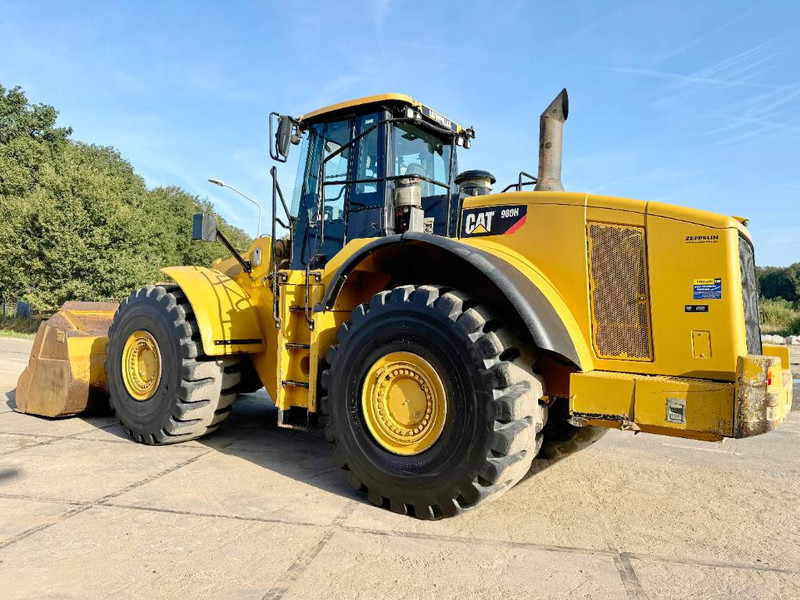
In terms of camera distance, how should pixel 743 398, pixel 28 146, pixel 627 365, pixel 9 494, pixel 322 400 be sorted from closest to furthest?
pixel 743 398
pixel 627 365
pixel 9 494
pixel 322 400
pixel 28 146

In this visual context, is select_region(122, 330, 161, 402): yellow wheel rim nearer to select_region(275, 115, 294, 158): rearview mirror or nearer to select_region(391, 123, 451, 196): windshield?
select_region(275, 115, 294, 158): rearview mirror

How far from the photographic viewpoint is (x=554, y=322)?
3.51m

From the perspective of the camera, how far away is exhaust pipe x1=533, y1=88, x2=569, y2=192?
4.36m

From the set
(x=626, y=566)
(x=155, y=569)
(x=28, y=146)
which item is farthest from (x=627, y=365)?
(x=28, y=146)

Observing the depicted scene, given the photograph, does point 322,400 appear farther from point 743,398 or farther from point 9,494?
point 743,398

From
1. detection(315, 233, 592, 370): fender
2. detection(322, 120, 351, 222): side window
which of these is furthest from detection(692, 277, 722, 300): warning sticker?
detection(322, 120, 351, 222): side window

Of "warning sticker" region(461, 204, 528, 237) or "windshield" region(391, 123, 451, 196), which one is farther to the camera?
"windshield" region(391, 123, 451, 196)

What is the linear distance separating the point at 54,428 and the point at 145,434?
50.5 inches

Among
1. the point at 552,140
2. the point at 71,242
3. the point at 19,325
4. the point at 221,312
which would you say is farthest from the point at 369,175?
the point at 19,325

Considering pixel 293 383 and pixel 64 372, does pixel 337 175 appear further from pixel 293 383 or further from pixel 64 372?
pixel 64 372

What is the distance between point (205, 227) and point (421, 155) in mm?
2075

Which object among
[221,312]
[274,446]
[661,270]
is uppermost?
[661,270]

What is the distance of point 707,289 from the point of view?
3430 mm

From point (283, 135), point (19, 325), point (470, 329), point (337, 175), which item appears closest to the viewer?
point (470, 329)
